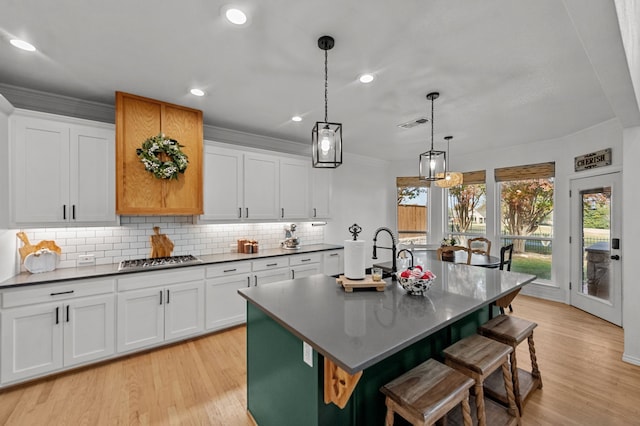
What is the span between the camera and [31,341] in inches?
95.3

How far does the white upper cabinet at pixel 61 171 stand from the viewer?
8.40 ft

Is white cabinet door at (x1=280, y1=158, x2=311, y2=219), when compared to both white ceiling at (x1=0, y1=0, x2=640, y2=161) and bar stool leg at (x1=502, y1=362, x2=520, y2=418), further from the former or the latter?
bar stool leg at (x1=502, y1=362, x2=520, y2=418)

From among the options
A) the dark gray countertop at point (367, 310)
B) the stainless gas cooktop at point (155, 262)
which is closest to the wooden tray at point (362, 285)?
the dark gray countertop at point (367, 310)

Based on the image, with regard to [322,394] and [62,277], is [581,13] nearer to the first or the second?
[322,394]

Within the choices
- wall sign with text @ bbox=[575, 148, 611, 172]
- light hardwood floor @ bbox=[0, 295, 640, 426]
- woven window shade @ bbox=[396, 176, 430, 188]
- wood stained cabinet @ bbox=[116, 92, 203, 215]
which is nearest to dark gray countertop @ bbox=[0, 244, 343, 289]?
wood stained cabinet @ bbox=[116, 92, 203, 215]

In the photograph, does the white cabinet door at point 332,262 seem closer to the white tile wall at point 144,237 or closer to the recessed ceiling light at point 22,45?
A: the white tile wall at point 144,237

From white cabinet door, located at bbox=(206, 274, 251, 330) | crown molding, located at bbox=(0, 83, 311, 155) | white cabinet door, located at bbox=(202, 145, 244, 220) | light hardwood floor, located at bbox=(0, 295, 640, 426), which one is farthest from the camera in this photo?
white cabinet door, located at bbox=(202, 145, 244, 220)

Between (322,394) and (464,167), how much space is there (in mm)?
5588

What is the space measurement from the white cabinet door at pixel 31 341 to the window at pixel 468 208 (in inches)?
247

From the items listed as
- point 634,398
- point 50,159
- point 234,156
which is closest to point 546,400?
point 634,398

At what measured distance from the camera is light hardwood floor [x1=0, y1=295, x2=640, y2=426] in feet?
6.75

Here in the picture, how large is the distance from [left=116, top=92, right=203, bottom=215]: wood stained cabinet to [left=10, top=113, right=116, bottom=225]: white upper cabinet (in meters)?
0.13

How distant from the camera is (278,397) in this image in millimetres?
1702

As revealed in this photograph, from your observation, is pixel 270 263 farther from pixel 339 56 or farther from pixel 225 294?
pixel 339 56
